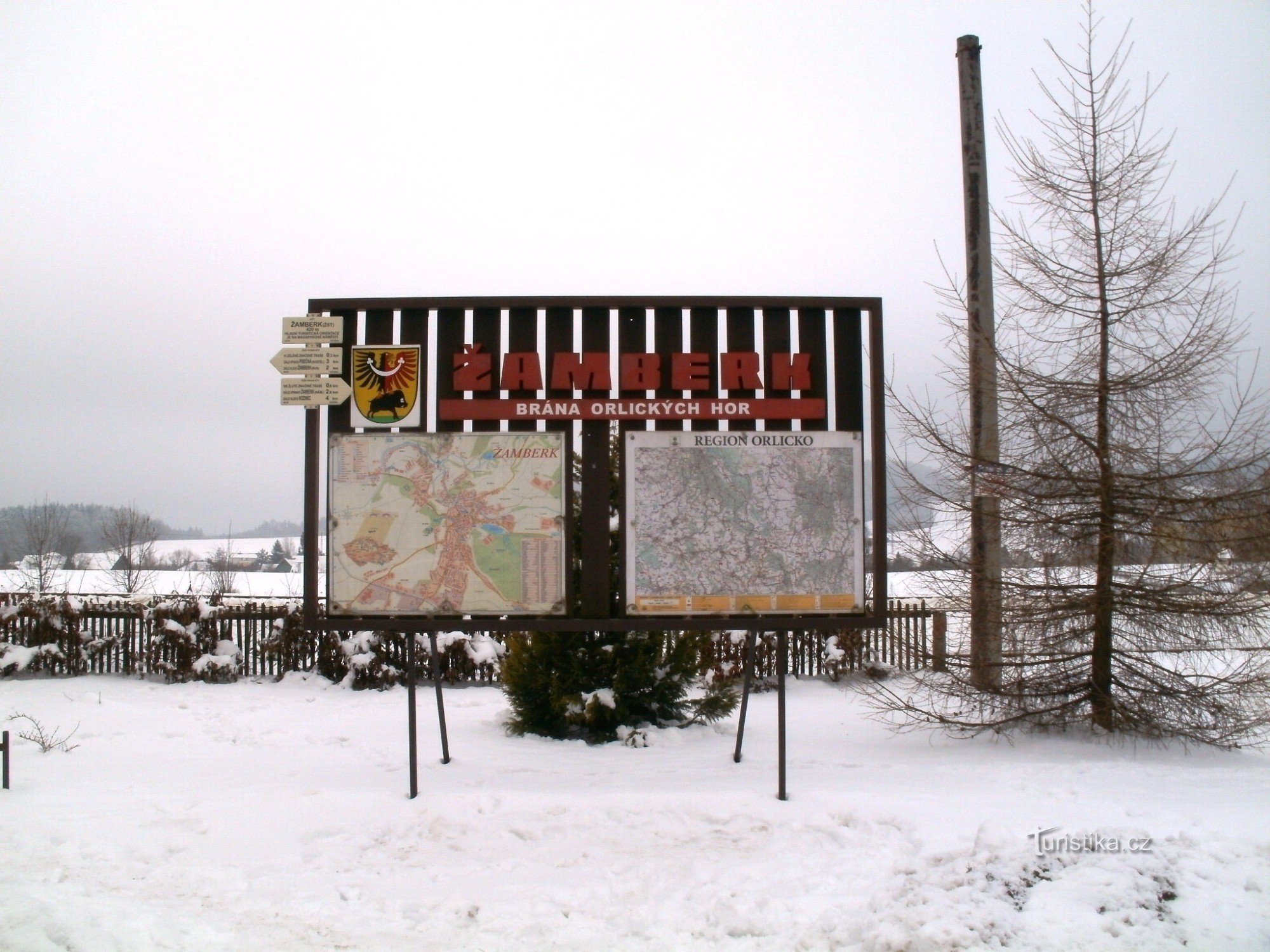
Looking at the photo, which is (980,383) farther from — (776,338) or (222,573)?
(222,573)

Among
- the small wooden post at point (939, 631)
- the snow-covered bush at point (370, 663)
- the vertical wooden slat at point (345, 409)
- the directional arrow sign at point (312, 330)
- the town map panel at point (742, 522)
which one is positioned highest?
the directional arrow sign at point (312, 330)

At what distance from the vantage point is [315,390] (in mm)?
6047

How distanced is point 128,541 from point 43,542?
2279 millimetres

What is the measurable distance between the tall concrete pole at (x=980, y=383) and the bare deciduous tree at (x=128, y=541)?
62.9ft

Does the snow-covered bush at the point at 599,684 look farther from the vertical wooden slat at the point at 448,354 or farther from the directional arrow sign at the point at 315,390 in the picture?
the directional arrow sign at the point at 315,390

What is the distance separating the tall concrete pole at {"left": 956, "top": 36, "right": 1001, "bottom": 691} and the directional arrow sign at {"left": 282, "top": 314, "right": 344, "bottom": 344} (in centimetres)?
504

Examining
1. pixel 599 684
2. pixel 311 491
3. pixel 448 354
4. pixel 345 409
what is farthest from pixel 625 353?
pixel 599 684

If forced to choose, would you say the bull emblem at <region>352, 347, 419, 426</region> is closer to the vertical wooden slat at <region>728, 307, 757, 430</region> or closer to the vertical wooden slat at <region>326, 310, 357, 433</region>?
the vertical wooden slat at <region>326, 310, 357, 433</region>

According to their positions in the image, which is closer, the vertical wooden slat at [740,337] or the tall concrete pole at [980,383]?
the vertical wooden slat at [740,337]

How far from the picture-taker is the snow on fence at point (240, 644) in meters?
12.1

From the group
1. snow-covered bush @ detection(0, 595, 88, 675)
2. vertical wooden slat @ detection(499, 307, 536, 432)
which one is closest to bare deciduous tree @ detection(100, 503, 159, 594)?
snow-covered bush @ detection(0, 595, 88, 675)

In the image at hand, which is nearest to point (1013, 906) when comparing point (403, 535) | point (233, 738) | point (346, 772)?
point (403, 535)

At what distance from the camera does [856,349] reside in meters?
6.13

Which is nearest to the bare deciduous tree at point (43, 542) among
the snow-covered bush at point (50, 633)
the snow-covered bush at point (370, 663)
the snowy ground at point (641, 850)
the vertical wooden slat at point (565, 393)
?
the snow-covered bush at point (50, 633)
